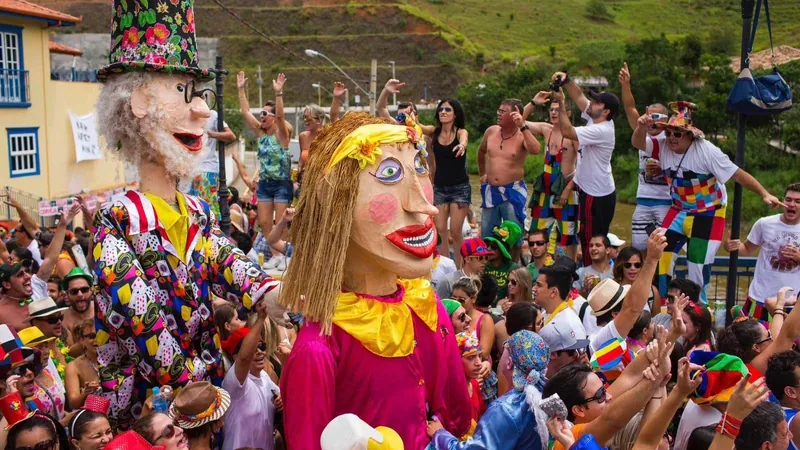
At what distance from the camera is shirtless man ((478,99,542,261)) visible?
8.83 metres

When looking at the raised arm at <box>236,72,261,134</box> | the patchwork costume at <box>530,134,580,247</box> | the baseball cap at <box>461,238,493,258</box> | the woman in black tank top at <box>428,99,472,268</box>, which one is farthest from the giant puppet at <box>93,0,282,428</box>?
the patchwork costume at <box>530,134,580,247</box>

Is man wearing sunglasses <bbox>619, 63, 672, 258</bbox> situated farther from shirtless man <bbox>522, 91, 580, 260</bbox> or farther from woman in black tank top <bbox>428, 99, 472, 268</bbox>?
woman in black tank top <bbox>428, 99, 472, 268</bbox>

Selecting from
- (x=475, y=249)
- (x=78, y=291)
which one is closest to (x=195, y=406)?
(x=78, y=291)

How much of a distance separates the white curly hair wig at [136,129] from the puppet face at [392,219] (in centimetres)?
109

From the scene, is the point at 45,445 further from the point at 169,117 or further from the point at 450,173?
the point at 450,173

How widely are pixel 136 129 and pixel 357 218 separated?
4.32ft

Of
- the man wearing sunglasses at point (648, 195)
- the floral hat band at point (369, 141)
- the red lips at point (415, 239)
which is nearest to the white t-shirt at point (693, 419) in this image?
the red lips at point (415, 239)

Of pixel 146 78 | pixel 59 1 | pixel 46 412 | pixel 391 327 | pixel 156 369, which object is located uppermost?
pixel 59 1

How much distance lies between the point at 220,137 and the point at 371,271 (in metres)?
4.98

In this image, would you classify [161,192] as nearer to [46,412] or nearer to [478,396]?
[46,412]

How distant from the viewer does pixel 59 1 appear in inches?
2980

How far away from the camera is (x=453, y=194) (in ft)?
29.5

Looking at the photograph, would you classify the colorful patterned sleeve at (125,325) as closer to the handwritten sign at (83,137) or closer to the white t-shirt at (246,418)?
the white t-shirt at (246,418)

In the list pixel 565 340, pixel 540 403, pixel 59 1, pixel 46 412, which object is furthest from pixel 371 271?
pixel 59 1
